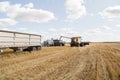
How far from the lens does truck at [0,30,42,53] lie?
67.9 feet

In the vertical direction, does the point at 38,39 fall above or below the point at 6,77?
above

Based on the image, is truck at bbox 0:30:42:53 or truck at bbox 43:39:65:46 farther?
truck at bbox 43:39:65:46

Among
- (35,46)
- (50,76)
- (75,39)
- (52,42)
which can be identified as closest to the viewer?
(50,76)

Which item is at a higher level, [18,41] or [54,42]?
[54,42]

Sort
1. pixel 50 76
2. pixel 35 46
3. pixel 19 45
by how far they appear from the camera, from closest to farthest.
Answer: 1. pixel 50 76
2. pixel 19 45
3. pixel 35 46

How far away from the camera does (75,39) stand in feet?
203

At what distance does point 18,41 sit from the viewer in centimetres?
2441

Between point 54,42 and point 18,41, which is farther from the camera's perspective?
point 54,42

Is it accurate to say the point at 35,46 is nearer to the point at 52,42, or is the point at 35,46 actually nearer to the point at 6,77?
the point at 6,77

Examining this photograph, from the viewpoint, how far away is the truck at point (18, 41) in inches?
815

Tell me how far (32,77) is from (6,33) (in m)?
10.9

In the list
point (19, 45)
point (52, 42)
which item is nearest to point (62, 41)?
point (52, 42)

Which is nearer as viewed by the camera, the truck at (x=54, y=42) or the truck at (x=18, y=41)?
the truck at (x=18, y=41)

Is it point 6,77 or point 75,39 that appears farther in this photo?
point 75,39
